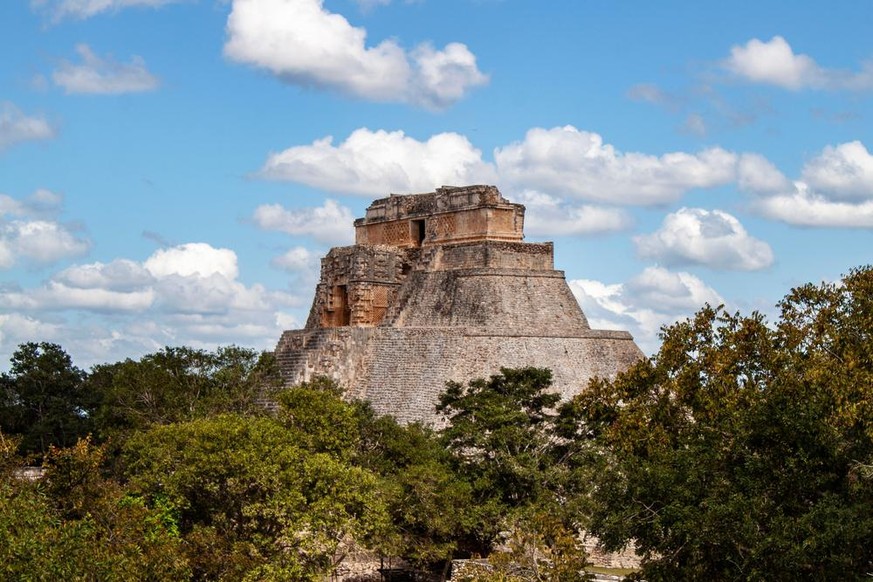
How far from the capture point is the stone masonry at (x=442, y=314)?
3409 cm

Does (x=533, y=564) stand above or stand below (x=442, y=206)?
below

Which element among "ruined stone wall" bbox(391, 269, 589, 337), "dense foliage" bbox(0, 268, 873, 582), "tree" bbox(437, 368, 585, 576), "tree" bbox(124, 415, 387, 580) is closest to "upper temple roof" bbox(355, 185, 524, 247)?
"ruined stone wall" bbox(391, 269, 589, 337)

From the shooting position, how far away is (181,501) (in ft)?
78.5

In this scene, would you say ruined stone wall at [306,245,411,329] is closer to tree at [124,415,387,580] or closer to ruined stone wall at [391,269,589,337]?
ruined stone wall at [391,269,589,337]

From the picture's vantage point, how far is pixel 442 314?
35938 mm

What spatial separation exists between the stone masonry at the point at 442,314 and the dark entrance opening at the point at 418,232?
4 cm

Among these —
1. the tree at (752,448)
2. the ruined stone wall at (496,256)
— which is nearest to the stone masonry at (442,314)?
the ruined stone wall at (496,256)

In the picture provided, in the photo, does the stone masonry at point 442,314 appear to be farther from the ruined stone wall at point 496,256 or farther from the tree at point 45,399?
the tree at point 45,399

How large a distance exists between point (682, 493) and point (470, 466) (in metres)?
8.33

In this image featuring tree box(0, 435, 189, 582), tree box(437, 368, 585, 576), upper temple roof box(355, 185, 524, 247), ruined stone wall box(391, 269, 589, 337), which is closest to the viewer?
tree box(0, 435, 189, 582)

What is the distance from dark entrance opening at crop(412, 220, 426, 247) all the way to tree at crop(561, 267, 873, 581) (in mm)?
17388

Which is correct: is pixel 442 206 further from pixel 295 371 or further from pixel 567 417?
pixel 567 417

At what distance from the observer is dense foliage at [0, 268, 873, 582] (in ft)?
61.1

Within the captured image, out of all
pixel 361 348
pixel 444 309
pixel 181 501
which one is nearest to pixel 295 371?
pixel 361 348
